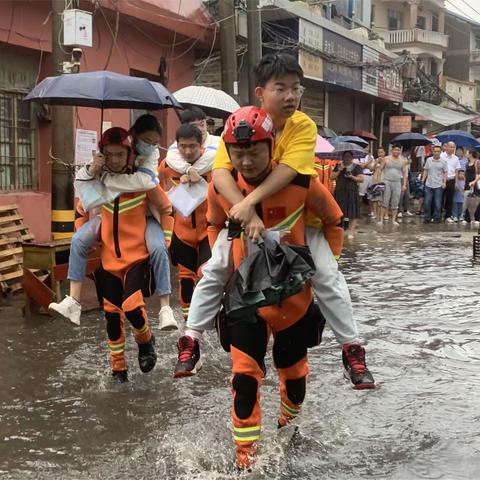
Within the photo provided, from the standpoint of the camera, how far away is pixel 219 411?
454 cm

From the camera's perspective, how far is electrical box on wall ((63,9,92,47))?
7609 millimetres

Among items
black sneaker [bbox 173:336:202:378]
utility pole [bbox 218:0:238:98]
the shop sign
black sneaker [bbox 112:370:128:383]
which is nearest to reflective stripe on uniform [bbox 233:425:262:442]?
black sneaker [bbox 173:336:202:378]

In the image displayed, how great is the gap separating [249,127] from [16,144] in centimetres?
799

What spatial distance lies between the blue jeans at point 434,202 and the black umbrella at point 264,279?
16333mm

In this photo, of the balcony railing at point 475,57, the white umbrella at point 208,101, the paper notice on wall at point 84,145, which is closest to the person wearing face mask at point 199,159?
the paper notice on wall at point 84,145

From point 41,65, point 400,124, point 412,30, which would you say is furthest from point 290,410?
point 412,30

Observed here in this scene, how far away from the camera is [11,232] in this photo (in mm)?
8906

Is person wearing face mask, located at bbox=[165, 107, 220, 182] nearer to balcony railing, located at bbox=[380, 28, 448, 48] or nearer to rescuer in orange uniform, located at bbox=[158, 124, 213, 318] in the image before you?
rescuer in orange uniform, located at bbox=[158, 124, 213, 318]

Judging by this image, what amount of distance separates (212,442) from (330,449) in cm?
69

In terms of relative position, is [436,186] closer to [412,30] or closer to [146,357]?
[146,357]

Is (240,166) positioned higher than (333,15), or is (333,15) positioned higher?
(333,15)

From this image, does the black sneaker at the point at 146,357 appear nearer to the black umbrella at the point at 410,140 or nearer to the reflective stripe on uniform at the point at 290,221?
the reflective stripe on uniform at the point at 290,221

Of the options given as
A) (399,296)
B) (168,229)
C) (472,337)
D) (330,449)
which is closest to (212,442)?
(330,449)

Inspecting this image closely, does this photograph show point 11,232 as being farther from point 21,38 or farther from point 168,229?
point 168,229
